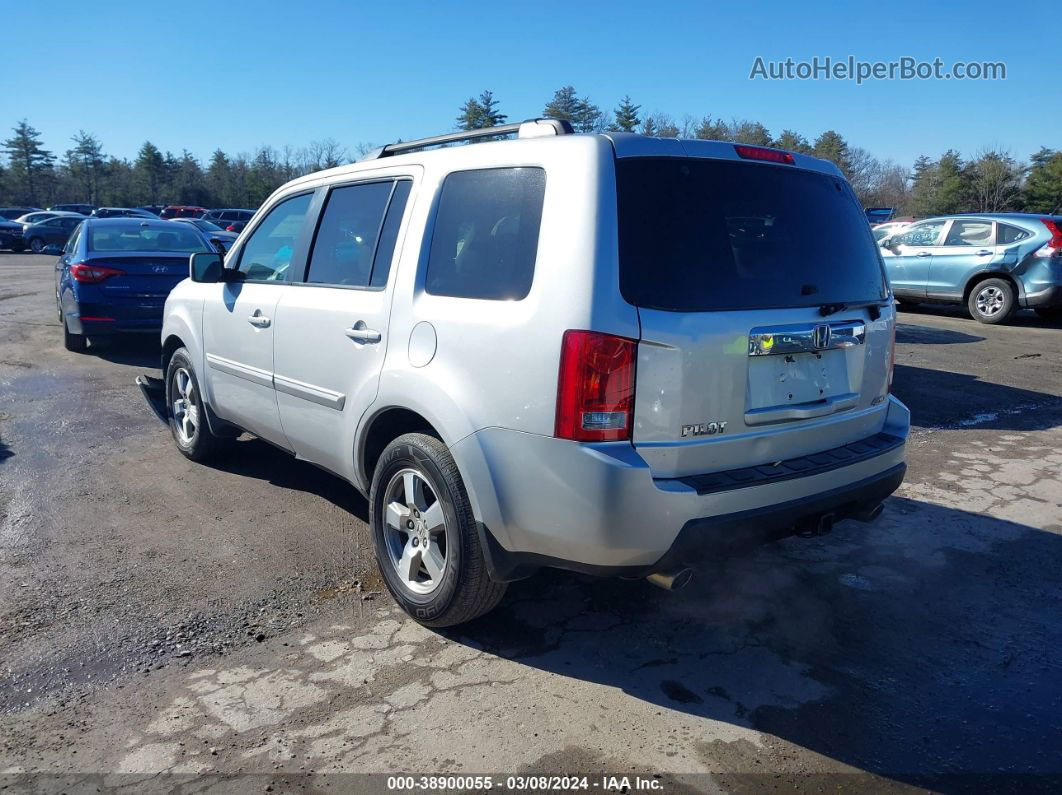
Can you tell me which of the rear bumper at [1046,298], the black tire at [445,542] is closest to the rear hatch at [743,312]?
the black tire at [445,542]

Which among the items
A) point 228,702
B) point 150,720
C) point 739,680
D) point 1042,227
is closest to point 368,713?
point 228,702

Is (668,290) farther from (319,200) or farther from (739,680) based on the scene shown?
(319,200)

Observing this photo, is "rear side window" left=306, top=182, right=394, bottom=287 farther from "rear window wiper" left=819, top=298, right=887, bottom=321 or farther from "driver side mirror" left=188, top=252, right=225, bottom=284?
"rear window wiper" left=819, top=298, right=887, bottom=321

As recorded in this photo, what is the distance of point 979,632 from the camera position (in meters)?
3.61

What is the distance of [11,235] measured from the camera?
35719 millimetres

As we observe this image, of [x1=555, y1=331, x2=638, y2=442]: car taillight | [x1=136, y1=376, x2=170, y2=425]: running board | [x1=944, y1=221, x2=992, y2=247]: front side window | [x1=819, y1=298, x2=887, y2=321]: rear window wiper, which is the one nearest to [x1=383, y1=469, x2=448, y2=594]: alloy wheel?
[x1=555, y1=331, x2=638, y2=442]: car taillight

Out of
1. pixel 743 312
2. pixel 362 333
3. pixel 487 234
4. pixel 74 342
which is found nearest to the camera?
pixel 743 312

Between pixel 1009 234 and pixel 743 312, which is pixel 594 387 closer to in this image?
pixel 743 312

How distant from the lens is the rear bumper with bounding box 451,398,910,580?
109 inches

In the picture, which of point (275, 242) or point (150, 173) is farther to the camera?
point (150, 173)

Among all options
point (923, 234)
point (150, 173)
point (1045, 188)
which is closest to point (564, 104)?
point (923, 234)

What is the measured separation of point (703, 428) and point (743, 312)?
0.46m

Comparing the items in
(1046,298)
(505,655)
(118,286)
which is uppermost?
(118,286)

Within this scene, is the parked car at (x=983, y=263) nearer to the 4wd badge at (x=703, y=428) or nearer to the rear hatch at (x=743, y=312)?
the rear hatch at (x=743, y=312)
